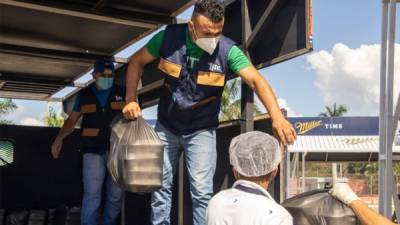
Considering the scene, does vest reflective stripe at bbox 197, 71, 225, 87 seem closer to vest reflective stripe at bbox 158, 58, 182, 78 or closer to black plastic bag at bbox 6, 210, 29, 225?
vest reflective stripe at bbox 158, 58, 182, 78

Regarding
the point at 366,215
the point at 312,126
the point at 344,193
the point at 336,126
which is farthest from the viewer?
the point at 336,126

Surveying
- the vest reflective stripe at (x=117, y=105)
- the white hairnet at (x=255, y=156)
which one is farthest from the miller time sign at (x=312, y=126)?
the white hairnet at (x=255, y=156)

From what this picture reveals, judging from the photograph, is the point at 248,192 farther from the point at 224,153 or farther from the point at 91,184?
the point at 91,184

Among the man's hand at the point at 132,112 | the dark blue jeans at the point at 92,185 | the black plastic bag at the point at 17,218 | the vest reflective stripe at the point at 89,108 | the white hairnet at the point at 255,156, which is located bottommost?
the black plastic bag at the point at 17,218

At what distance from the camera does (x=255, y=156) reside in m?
2.00

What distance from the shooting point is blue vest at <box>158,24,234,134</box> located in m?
3.21

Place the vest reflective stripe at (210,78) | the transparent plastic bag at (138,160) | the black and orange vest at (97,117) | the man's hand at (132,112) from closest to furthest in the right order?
1. the transparent plastic bag at (138,160)
2. the man's hand at (132,112)
3. the vest reflective stripe at (210,78)
4. the black and orange vest at (97,117)

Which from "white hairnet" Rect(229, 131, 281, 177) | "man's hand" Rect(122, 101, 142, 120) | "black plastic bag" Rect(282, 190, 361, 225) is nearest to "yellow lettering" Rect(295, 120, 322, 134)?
"man's hand" Rect(122, 101, 142, 120)

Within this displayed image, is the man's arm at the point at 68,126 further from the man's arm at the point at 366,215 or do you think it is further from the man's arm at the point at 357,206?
the man's arm at the point at 366,215

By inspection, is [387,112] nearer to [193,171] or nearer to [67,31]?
[193,171]

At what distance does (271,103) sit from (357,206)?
955 millimetres

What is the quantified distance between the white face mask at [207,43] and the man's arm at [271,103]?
0.73 ft

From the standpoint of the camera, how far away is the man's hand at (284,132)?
109 inches

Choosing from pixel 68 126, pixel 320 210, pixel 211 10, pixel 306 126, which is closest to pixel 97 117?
pixel 68 126
